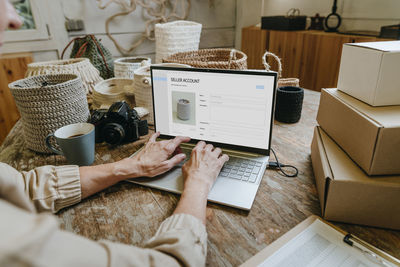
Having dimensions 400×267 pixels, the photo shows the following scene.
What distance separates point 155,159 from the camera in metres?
0.80

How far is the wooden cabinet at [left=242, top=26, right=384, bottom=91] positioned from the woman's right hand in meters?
1.90

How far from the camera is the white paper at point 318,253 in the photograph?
523 millimetres

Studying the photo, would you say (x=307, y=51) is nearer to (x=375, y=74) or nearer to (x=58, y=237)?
(x=375, y=74)

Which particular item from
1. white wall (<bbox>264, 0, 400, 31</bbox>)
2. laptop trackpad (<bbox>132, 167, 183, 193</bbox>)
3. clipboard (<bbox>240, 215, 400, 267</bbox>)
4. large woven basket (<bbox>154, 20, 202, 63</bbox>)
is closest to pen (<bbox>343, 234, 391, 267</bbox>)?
clipboard (<bbox>240, 215, 400, 267</bbox>)

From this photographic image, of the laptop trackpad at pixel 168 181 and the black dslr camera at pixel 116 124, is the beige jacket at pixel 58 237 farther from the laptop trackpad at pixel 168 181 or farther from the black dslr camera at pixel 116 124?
the black dslr camera at pixel 116 124

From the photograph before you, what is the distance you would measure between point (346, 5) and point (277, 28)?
25.9 inches

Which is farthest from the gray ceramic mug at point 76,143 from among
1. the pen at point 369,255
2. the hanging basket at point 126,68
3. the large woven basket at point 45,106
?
the pen at point 369,255

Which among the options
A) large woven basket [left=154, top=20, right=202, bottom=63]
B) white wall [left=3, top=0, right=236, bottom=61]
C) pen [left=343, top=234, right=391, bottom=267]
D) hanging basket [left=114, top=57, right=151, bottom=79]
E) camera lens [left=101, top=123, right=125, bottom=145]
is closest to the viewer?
pen [left=343, top=234, right=391, bottom=267]

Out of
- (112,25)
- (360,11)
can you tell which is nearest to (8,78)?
(112,25)

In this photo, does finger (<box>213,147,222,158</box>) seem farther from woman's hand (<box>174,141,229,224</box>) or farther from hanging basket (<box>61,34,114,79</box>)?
hanging basket (<box>61,34,114,79</box>)

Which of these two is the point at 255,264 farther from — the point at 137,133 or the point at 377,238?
the point at 137,133

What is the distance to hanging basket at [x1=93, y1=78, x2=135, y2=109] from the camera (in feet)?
3.81

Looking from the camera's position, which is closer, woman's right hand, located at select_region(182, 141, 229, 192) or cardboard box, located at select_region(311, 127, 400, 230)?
cardboard box, located at select_region(311, 127, 400, 230)

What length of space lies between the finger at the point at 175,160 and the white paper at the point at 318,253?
0.38 meters
